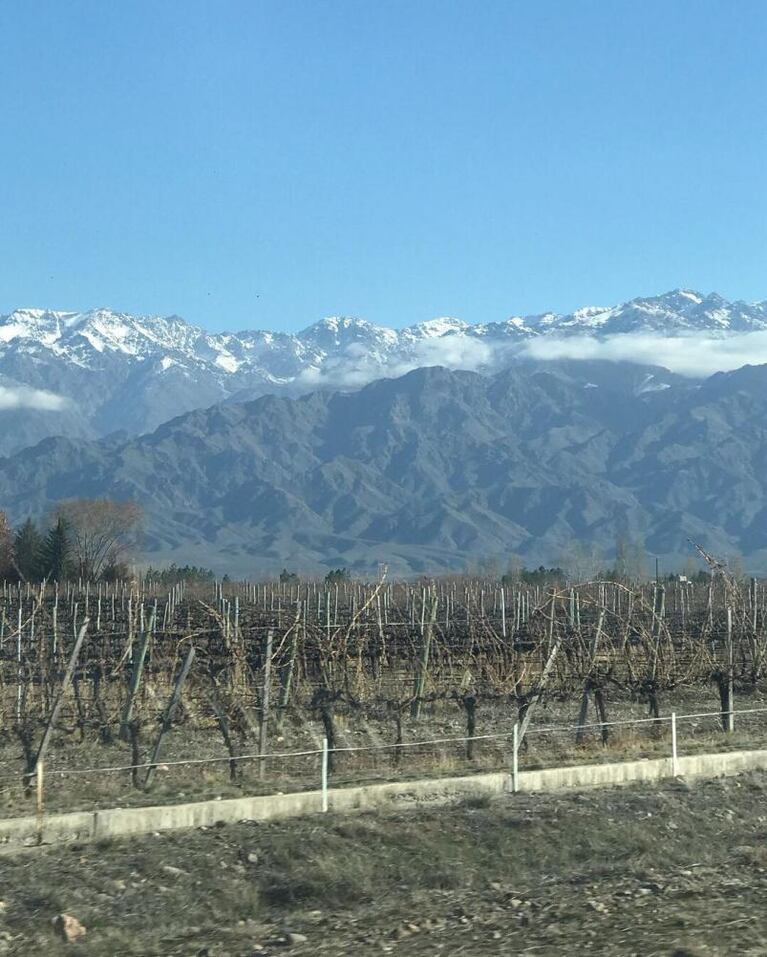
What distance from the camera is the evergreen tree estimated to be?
8225 cm

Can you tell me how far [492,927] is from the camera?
531 inches

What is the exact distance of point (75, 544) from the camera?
110500 mm

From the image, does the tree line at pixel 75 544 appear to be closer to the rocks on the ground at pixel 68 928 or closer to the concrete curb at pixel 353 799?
the concrete curb at pixel 353 799

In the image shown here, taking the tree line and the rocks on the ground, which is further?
the tree line

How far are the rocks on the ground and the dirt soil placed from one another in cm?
8

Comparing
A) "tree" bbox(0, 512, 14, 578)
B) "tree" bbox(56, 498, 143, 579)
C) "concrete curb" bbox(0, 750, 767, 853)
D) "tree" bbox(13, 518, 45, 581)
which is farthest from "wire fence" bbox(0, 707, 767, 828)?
"tree" bbox(56, 498, 143, 579)

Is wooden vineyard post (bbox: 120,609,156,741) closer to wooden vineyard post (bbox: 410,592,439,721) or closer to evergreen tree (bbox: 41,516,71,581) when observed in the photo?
wooden vineyard post (bbox: 410,592,439,721)

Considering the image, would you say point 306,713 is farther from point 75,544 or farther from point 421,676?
point 75,544

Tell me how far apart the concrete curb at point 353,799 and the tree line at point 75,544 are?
183 ft

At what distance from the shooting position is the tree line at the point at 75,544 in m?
83.9

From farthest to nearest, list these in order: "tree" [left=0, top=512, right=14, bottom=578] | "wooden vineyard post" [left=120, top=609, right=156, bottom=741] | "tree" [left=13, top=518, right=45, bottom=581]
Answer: "tree" [left=0, top=512, right=14, bottom=578]
"tree" [left=13, top=518, right=45, bottom=581]
"wooden vineyard post" [left=120, top=609, right=156, bottom=741]

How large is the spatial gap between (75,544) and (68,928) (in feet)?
326

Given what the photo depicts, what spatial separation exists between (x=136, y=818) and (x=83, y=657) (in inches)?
677

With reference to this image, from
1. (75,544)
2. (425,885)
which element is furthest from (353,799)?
(75,544)
